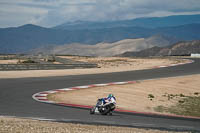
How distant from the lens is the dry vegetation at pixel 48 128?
10822 mm

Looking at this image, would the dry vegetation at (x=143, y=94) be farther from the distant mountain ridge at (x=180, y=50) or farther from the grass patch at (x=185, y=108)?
the distant mountain ridge at (x=180, y=50)

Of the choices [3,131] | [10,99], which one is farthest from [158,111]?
[3,131]

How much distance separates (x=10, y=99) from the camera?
18.4 meters

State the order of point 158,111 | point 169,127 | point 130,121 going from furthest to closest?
point 158,111, point 130,121, point 169,127

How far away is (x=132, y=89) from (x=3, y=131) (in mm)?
13419

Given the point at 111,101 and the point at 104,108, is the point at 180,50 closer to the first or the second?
the point at 111,101

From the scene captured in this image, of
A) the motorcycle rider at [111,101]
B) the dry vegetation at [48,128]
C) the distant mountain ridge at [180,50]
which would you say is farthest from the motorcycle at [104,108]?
the distant mountain ridge at [180,50]

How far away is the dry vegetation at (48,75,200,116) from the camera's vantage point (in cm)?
1871

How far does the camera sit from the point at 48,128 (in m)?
11.2

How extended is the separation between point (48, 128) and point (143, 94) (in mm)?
11223

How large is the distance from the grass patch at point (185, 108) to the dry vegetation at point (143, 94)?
0.26 metres

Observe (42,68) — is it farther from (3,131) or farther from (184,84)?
(3,131)

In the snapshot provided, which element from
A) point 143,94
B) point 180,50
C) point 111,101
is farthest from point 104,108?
point 180,50

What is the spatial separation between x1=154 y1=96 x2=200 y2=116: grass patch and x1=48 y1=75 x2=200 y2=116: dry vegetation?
0.26 m
